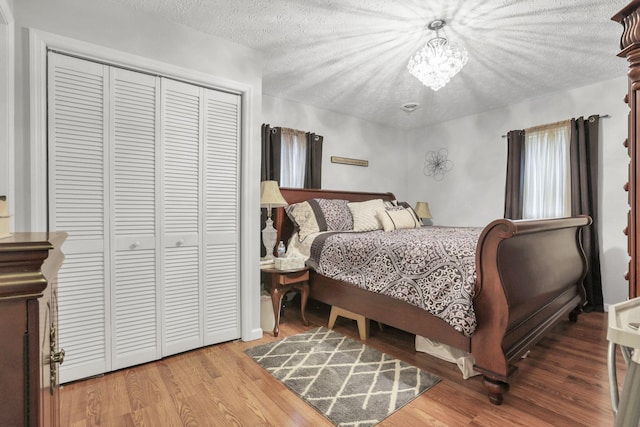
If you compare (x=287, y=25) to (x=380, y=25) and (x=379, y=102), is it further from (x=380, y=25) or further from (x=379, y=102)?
(x=379, y=102)

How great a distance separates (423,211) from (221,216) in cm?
326

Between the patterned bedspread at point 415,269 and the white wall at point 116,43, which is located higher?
the white wall at point 116,43

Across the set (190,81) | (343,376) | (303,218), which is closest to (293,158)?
(303,218)

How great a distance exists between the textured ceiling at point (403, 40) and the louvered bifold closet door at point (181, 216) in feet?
2.02

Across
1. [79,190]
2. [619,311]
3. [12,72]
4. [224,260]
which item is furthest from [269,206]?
[619,311]

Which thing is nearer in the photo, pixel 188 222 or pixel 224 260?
pixel 188 222

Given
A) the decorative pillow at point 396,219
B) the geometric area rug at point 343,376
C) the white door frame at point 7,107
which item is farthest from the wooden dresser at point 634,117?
the white door frame at point 7,107

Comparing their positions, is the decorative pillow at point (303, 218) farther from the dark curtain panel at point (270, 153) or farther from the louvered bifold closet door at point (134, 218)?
the louvered bifold closet door at point (134, 218)

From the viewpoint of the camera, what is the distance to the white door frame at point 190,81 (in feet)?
5.79

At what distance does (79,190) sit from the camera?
194 centimetres

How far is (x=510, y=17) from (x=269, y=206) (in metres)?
2.41

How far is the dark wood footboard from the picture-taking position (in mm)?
1719

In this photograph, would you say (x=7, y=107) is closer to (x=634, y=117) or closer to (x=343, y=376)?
(x=343, y=376)

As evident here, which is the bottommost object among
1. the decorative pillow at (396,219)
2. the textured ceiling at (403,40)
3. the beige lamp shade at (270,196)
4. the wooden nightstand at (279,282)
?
the wooden nightstand at (279,282)
